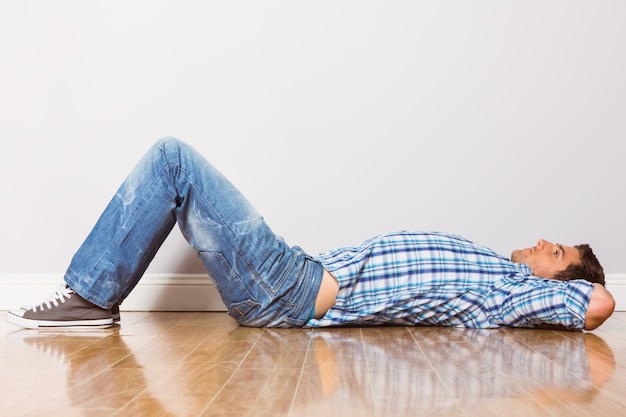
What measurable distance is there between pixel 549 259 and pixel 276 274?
98 centimetres

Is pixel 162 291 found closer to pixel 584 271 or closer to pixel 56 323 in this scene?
pixel 56 323

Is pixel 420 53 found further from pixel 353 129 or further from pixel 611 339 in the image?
pixel 611 339

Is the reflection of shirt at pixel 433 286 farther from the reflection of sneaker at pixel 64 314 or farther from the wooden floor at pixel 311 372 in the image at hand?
the reflection of sneaker at pixel 64 314

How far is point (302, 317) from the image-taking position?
90.0 inches

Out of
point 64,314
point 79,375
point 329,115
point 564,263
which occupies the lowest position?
point 64,314

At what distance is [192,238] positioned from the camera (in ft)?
7.38

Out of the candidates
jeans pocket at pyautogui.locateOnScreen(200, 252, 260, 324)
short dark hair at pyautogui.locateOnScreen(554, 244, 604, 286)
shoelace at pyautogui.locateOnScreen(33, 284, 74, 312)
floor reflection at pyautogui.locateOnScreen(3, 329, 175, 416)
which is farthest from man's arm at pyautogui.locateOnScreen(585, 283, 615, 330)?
shoelace at pyautogui.locateOnScreen(33, 284, 74, 312)

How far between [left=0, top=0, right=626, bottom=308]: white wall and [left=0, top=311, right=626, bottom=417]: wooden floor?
2.17ft

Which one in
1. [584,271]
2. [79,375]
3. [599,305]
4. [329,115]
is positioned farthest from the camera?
[329,115]

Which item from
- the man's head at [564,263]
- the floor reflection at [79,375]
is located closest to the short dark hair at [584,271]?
the man's head at [564,263]

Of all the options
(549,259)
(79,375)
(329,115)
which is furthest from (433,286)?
(79,375)

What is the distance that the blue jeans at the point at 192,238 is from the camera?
7.17 feet

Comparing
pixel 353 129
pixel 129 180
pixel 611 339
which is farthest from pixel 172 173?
pixel 611 339

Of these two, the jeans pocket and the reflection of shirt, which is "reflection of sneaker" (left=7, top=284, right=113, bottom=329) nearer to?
the jeans pocket
